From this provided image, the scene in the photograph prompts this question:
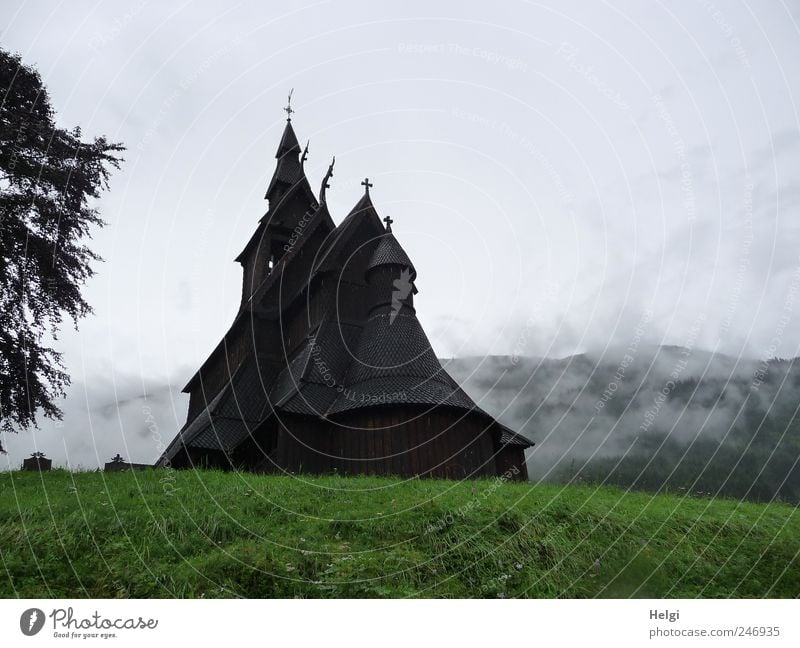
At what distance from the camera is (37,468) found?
687 inches

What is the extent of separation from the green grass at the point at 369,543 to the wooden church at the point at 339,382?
3218mm

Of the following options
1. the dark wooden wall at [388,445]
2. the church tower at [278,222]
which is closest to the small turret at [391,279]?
the dark wooden wall at [388,445]

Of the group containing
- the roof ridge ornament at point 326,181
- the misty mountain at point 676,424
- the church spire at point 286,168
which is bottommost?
the misty mountain at point 676,424

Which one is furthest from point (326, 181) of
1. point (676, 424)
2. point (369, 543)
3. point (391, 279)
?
point (676, 424)

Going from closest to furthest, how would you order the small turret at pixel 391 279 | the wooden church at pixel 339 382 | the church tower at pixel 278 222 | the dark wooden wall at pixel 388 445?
the dark wooden wall at pixel 388 445 → the wooden church at pixel 339 382 → the small turret at pixel 391 279 → the church tower at pixel 278 222

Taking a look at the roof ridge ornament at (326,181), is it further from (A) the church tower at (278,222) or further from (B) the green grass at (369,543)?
(B) the green grass at (369,543)

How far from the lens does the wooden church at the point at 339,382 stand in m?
16.4

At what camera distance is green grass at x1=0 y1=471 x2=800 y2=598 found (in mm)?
7973

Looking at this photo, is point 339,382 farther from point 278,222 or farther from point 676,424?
point 676,424

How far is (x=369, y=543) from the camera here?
930 centimetres

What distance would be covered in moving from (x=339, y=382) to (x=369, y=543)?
9986 millimetres

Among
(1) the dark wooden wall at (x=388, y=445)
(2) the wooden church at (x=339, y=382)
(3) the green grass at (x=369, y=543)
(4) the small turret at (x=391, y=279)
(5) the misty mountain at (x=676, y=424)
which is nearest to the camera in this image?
(3) the green grass at (x=369, y=543)

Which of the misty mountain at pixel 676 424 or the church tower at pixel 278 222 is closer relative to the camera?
the church tower at pixel 278 222
